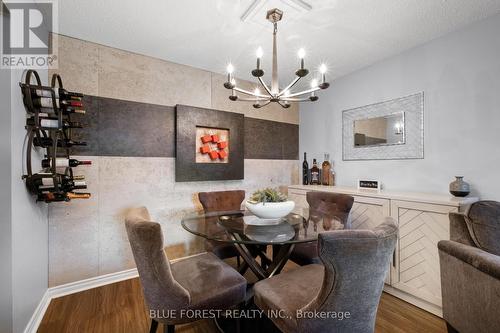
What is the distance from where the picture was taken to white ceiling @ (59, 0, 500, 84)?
1.79 metres

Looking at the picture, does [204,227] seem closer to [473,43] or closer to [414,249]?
[414,249]

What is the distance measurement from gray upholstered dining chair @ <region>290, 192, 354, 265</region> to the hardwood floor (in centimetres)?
70

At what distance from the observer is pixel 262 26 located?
6.68 ft

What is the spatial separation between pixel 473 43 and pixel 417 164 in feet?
3.94

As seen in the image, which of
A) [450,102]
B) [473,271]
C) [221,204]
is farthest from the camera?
[221,204]

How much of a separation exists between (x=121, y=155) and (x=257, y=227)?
1.75m

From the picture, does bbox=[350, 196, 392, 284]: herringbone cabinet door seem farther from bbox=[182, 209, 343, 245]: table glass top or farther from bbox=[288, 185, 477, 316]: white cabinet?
bbox=[182, 209, 343, 245]: table glass top

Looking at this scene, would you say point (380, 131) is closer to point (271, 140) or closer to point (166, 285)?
point (271, 140)

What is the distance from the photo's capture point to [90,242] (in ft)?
7.49

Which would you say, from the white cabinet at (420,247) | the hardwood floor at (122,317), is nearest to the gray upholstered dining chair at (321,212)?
the white cabinet at (420,247)

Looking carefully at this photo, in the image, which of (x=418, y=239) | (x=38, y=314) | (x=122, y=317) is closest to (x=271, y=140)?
(x=418, y=239)

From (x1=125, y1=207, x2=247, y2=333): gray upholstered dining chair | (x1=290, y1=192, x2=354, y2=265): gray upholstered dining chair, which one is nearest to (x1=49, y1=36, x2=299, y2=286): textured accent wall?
(x1=125, y1=207, x2=247, y2=333): gray upholstered dining chair

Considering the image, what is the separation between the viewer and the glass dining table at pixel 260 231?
4.78 ft

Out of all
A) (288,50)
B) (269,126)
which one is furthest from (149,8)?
(269,126)
